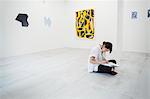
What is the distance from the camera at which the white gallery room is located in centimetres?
296

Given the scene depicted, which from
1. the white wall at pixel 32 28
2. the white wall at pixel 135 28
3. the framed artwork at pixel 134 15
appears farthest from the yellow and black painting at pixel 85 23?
the framed artwork at pixel 134 15

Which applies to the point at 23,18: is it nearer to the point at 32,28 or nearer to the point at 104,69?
the point at 32,28

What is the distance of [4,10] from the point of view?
595 cm

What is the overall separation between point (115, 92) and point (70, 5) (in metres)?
6.84

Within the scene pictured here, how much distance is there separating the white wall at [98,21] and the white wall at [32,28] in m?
0.54

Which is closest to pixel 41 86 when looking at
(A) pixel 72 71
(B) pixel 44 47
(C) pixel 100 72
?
(A) pixel 72 71

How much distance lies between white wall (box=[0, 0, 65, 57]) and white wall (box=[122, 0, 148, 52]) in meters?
3.37

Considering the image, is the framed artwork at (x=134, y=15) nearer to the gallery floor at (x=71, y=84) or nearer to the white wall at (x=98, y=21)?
the white wall at (x=98, y=21)

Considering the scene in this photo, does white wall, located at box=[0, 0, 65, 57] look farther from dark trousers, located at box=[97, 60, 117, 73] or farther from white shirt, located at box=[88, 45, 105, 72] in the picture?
dark trousers, located at box=[97, 60, 117, 73]

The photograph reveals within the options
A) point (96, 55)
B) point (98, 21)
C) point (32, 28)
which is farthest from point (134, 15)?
point (32, 28)

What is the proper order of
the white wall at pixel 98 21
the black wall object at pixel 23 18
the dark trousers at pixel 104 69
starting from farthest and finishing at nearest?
the white wall at pixel 98 21, the black wall object at pixel 23 18, the dark trousers at pixel 104 69

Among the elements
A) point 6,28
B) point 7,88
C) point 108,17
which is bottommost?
point 7,88

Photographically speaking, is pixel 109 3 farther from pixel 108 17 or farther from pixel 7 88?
pixel 7 88

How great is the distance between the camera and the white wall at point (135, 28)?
702 centimetres
